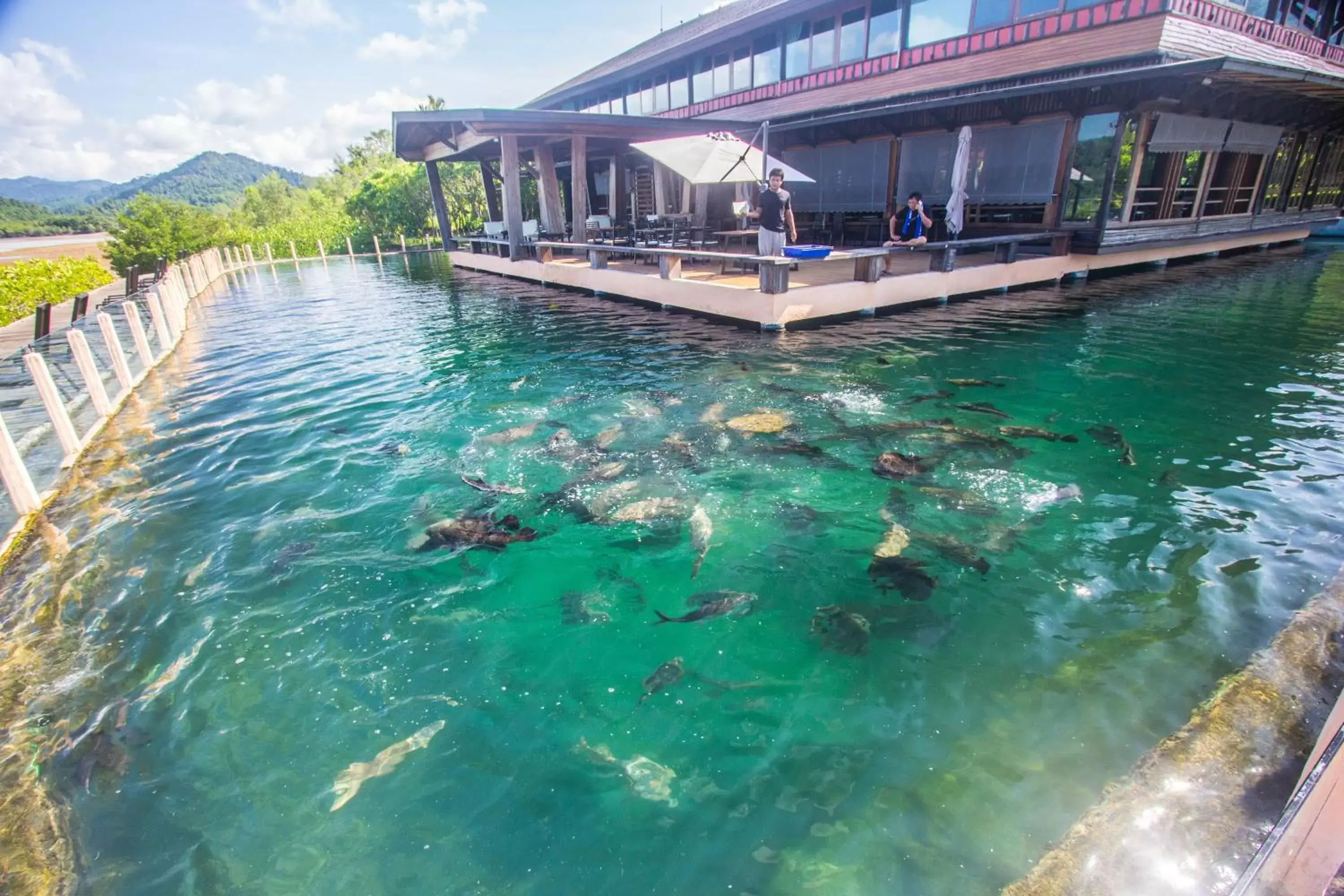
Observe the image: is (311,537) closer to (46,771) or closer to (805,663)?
(46,771)

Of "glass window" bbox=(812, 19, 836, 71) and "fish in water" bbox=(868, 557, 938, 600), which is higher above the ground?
"glass window" bbox=(812, 19, 836, 71)

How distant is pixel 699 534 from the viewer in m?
5.35

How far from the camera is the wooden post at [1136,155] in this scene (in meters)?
14.8

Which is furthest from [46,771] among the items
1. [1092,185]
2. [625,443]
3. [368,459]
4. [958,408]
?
[1092,185]

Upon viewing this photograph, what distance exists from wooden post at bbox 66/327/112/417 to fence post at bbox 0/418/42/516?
2.35 meters

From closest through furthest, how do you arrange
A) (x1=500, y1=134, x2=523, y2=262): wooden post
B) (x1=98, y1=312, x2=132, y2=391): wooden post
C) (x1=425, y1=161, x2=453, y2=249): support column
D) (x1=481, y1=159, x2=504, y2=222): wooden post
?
(x1=98, y1=312, x2=132, y2=391): wooden post, (x1=500, y1=134, x2=523, y2=262): wooden post, (x1=425, y1=161, x2=453, y2=249): support column, (x1=481, y1=159, x2=504, y2=222): wooden post

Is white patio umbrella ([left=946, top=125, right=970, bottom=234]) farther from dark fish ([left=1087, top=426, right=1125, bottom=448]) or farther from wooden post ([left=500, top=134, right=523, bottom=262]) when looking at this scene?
wooden post ([left=500, top=134, right=523, bottom=262])

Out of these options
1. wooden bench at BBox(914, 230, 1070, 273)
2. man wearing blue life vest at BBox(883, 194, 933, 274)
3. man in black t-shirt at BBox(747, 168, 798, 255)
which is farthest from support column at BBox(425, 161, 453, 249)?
wooden bench at BBox(914, 230, 1070, 273)

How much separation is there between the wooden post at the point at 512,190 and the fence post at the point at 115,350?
397 inches

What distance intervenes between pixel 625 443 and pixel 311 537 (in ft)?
10.9

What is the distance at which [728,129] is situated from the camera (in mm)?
20828

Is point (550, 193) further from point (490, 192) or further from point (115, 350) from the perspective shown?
point (115, 350)

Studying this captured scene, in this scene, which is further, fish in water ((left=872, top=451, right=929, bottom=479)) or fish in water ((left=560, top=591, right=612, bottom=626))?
fish in water ((left=872, top=451, right=929, bottom=479))

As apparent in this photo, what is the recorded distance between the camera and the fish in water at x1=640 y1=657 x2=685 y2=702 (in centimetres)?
379
